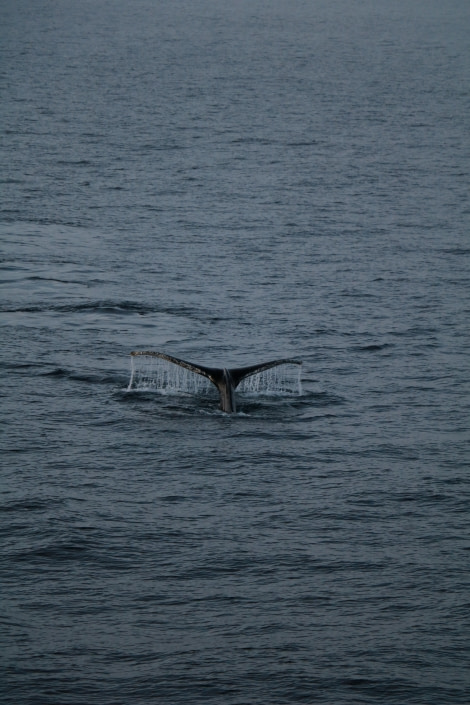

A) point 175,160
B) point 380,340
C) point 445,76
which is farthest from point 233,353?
point 445,76

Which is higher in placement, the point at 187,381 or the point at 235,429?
the point at 187,381

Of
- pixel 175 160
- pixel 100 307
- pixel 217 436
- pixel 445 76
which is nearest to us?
pixel 217 436

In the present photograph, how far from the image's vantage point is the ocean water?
13.9m

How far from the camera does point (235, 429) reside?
20703mm

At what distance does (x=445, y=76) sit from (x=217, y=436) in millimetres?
77503

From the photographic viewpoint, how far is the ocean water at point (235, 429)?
13.9 meters

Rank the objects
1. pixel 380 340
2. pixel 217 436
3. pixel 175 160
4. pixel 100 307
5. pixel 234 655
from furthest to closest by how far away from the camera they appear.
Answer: pixel 175 160 → pixel 100 307 → pixel 380 340 → pixel 217 436 → pixel 234 655

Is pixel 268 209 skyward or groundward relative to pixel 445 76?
groundward

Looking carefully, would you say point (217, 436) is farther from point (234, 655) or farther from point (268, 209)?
point (268, 209)

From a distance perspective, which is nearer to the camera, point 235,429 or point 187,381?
point 235,429

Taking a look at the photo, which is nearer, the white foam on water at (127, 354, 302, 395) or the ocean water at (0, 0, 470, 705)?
the ocean water at (0, 0, 470, 705)

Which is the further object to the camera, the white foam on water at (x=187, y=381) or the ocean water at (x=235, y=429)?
the white foam on water at (x=187, y=381)

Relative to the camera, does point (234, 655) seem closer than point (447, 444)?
Yes

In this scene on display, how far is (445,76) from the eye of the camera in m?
93.1
